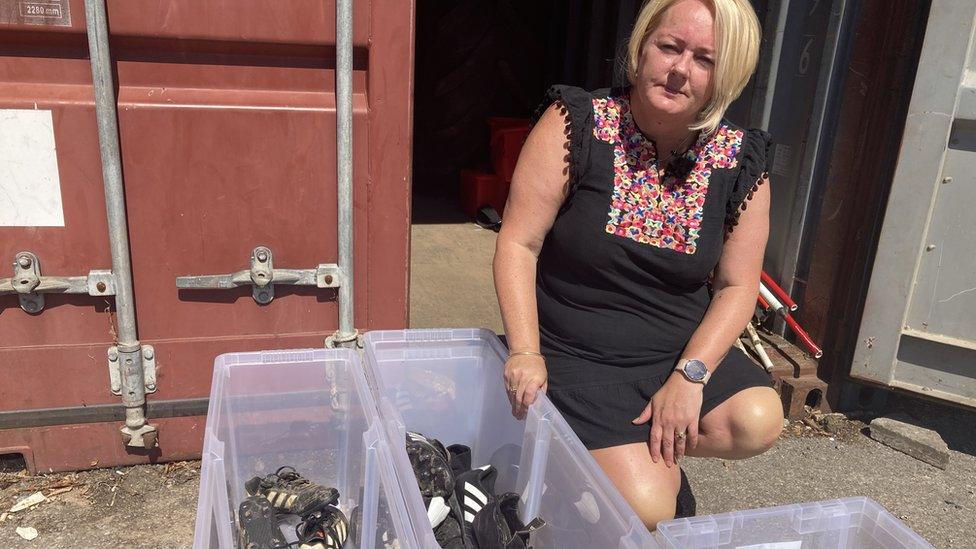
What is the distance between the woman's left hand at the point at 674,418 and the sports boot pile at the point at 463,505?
1.18 feet

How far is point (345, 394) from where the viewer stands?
6.17 feet

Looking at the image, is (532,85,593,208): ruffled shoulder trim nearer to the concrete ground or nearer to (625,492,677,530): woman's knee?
(625,492,677,530): woman's knee

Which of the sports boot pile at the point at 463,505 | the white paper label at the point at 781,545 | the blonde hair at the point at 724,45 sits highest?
the blonde hair at the point at 724,45

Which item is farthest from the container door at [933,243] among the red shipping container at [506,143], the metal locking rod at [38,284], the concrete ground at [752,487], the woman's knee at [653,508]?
the metal locking rod at [38,284]

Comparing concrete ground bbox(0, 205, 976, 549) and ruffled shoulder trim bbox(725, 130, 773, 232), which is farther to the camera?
concrete ground bbox(0, 205, 976, 549)

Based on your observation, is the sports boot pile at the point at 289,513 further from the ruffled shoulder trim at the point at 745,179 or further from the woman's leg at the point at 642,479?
the ruffled shoulder trim at the point at 745,179

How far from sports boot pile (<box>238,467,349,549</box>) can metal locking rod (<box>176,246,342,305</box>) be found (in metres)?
0.60

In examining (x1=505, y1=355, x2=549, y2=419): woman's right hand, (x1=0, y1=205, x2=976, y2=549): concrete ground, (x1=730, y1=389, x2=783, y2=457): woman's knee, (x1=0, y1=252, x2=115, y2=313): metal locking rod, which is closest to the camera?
(x1=505, y1=355, x2=549, y2=419): woman's right hand

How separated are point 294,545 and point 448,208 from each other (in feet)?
12.8

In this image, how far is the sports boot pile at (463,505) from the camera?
1554 millimetres

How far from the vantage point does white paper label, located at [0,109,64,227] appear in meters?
1.97

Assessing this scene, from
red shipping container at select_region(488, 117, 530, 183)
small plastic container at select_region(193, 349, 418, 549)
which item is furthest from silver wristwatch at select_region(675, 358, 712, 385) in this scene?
red shipping container at select_region(488, 117, 530, 183)

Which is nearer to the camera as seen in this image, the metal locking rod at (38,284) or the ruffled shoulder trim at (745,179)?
the ruffled shoulder trim at (745,179)

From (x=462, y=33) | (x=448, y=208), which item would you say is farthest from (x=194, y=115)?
(x=462, y=33)
